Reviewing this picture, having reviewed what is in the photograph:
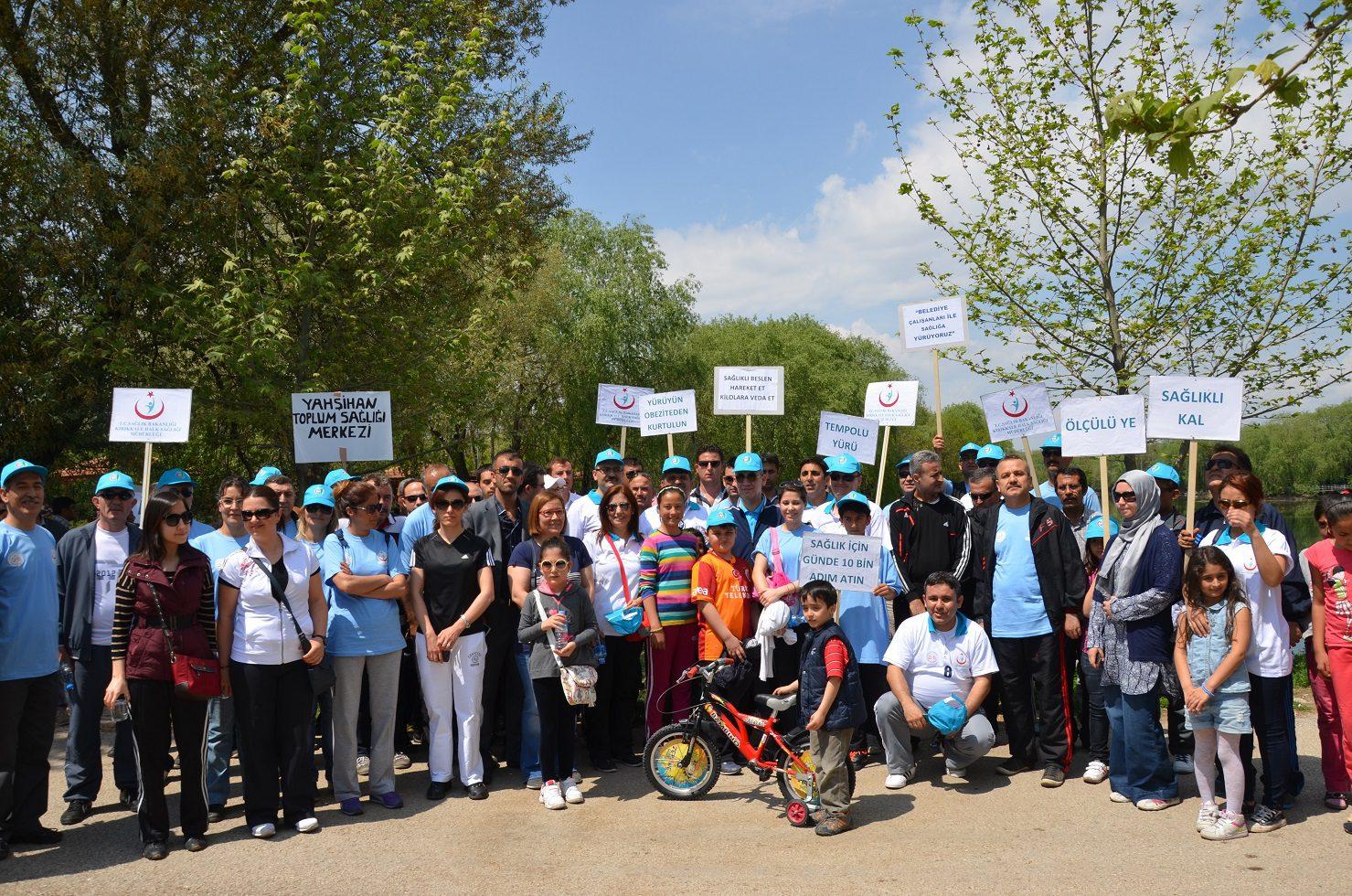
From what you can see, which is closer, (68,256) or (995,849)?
(995,849)

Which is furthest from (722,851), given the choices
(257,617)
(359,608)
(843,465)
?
(843,465)

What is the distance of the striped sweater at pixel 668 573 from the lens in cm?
715

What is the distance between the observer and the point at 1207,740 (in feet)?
19.2

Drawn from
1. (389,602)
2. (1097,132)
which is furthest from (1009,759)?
(1097,132)

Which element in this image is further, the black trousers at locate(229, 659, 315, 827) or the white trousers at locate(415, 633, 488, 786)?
the white trousers at locate(415, 633, 488, 786)

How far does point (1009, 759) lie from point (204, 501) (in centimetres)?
1417

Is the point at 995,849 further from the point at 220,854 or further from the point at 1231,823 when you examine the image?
the point at 220,854

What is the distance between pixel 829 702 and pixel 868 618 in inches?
57.3

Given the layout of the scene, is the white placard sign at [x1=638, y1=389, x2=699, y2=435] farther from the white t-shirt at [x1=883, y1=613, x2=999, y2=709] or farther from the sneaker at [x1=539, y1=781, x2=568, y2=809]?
the sneaker at [x1=539, y1=781, x2=568, y2=809]

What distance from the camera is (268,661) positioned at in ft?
19.5

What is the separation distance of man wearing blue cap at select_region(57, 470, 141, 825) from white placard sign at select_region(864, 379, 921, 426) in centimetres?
702

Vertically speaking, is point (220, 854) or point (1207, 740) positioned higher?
point (1207, 740)

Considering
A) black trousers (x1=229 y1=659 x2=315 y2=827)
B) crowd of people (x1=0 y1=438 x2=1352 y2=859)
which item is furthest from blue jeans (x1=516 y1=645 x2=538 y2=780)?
black trousers (x1=229 y1=659 x2=315 y2=827)

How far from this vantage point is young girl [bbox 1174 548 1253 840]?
5.71 metres
